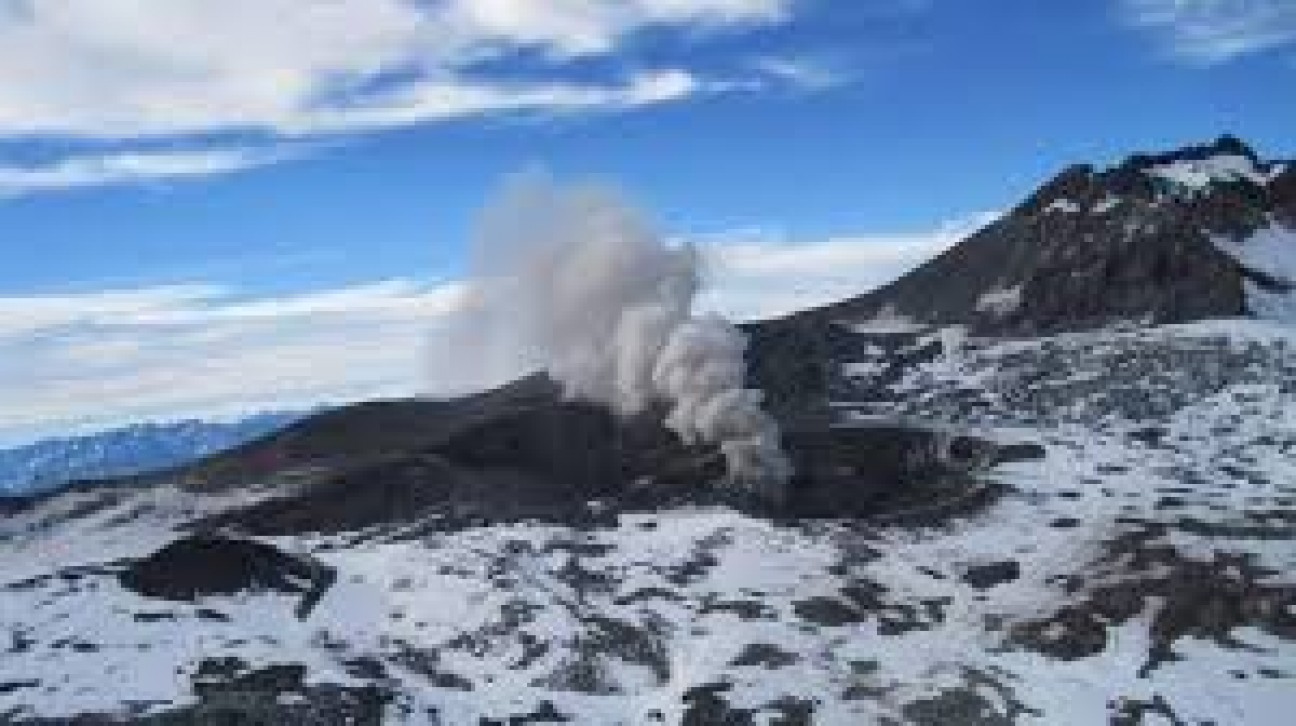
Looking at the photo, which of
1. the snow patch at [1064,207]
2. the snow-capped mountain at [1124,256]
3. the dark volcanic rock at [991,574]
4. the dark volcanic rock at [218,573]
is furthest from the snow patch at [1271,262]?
the dark volcanic rock at [218,573]

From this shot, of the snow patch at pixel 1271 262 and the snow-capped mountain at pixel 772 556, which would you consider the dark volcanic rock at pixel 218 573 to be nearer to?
the snow-capped mountain at pixel 772 556

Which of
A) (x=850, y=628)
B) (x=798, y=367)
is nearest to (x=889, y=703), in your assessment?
(x=850, y=628)

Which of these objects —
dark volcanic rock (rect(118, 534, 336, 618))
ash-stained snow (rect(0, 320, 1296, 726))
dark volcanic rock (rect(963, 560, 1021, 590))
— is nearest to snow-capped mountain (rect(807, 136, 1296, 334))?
ash-stained snow (rect(0, 320, 1296, 726))

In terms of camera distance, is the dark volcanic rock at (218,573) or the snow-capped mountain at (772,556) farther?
the dark volcanic rock at (218,573)

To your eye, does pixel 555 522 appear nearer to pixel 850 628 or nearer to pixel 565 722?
pixel 850 628

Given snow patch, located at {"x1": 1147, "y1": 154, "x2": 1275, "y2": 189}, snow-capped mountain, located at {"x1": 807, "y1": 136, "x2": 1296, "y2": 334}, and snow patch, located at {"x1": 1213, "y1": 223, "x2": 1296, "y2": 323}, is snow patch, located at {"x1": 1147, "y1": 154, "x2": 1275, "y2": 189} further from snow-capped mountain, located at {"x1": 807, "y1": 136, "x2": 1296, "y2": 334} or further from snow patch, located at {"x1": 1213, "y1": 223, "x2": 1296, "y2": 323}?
snow patch, located at {"x1": 1213, "y1": 223, "x2": 1296, "y2": 323}
